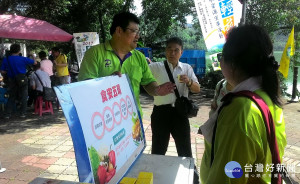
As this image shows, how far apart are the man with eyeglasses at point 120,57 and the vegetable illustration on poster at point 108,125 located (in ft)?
1.24

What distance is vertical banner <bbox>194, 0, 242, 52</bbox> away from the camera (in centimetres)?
389

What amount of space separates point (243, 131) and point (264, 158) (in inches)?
7.5

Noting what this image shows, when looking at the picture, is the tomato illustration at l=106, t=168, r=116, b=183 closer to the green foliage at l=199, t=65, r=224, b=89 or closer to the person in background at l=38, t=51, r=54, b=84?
the person in background at l=38, t=51, r=54, b=84

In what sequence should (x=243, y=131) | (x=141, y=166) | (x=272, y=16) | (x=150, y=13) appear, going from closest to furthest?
(x=243, y=131) → (x=141, y=166) → (x=272, y=16) → (x=150, y=13)

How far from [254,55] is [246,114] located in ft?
0.93

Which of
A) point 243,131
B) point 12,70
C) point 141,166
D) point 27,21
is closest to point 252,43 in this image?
point 243,131

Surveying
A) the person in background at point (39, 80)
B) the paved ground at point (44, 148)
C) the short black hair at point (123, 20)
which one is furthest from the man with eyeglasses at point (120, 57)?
the person in background at point (39, 80)

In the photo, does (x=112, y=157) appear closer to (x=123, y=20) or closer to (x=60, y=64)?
(x=123, y=20)

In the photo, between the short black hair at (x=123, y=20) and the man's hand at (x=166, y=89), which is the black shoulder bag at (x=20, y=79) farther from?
the man's hand at (x=166, y=89)

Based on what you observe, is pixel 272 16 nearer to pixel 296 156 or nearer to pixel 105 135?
pixel 296 156

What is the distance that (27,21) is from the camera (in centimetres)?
597

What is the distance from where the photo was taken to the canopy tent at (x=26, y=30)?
532 cm

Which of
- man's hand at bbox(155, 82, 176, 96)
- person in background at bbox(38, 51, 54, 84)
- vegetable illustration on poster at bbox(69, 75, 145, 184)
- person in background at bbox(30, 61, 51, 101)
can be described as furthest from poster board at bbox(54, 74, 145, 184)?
person in background at bbox(38, 51, 54, 84)

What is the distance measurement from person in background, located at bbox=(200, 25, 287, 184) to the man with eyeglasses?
957 mm
